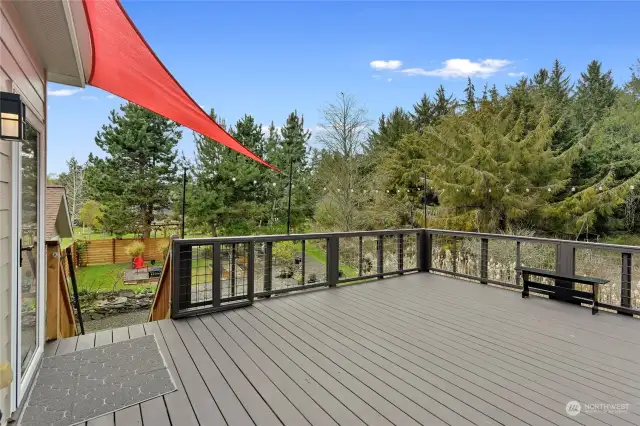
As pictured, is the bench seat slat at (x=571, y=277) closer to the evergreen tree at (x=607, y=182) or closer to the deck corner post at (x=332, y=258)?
the deck corner post at (x=332, y=258)

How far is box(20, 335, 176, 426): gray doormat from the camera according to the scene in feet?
6.79

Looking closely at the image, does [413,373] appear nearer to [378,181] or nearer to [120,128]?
[378,181]

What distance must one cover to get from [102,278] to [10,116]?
1462 cm

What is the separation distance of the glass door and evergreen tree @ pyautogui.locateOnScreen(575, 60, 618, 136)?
15.5m

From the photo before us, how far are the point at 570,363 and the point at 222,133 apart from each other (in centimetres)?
365

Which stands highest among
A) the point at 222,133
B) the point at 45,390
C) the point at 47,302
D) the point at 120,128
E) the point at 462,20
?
the point at 462,20

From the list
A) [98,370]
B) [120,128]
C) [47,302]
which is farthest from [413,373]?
[120,128]

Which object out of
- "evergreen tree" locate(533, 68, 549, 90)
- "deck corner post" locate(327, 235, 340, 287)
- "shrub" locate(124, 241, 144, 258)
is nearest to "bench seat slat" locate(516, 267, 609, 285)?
"deck corner post" locate(327, 235, 340, 287)

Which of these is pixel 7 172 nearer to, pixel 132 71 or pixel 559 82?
pixel 132 71

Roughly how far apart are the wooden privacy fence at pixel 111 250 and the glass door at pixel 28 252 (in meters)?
14.3

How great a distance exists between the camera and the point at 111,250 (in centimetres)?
1639

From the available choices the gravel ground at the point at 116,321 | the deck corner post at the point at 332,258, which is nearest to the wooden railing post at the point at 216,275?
the deck corner post at the point at 332,258

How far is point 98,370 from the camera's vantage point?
2.60 m

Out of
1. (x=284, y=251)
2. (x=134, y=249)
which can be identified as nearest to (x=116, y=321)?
(x=284, y=251)
